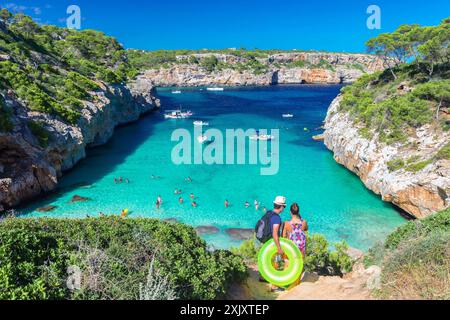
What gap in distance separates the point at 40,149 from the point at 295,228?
18804mm

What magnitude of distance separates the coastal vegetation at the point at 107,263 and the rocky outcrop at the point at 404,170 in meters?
12.2

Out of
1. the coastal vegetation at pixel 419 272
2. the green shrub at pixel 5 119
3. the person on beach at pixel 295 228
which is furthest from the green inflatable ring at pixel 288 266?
the green shrub at pixel 5 119

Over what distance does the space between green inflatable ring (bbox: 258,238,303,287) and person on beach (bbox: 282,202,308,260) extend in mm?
357

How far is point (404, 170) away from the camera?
57.8ft

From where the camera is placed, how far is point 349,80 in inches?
4621

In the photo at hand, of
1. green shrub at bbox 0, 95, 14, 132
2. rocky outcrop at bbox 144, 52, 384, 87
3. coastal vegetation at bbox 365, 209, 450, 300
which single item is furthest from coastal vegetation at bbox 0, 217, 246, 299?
rocky outcrop at bbox 144, 52, 384, 87

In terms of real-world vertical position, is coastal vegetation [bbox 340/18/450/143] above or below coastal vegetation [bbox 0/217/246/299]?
above

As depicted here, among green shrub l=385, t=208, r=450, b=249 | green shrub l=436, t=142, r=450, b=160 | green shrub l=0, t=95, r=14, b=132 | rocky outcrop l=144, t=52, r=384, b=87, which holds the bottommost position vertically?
green shrub l=385, t=208, r=450, b=249

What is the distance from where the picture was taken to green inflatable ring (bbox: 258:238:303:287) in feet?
22.2

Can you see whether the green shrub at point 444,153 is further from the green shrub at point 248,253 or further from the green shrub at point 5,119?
the green shrub at point 5,119

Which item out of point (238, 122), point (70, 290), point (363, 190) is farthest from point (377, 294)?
point (238, 122)

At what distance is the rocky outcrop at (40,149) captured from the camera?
1795cm

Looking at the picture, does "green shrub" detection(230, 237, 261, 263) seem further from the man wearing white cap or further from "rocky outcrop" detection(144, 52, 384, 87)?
"rocky outcrop" detection(144, 52, 384, 87)
